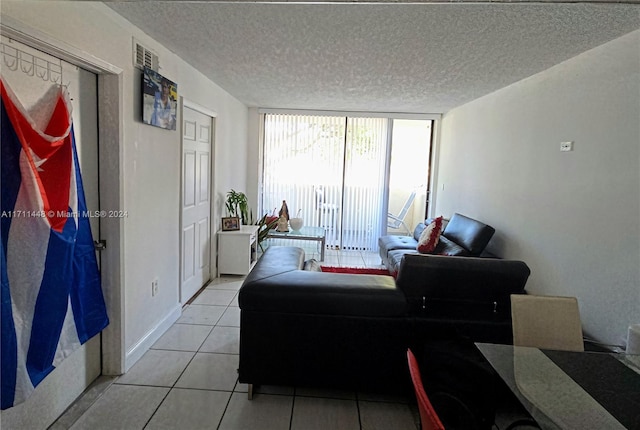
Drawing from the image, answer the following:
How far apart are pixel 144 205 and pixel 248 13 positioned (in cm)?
145

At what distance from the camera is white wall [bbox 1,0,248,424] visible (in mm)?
1865

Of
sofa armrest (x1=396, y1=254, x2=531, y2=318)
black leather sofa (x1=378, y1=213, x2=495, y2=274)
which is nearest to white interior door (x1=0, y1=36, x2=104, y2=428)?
sofa armrest (x1=396, y1=254, x2=531, y2=318)

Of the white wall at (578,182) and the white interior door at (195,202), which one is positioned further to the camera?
the white interior door at (195,202)

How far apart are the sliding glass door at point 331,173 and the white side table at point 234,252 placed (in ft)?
5.96

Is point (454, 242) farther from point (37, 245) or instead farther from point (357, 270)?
point (37, 245)

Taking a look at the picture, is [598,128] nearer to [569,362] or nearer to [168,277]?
[569,362]

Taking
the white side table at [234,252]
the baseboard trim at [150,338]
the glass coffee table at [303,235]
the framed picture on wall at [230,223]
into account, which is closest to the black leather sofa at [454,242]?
the glass coffee table at [303,235]

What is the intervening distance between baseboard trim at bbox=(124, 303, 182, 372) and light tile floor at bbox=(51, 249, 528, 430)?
0.14 ft

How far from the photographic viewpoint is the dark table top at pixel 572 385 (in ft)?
4.32

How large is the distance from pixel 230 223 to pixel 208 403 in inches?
106

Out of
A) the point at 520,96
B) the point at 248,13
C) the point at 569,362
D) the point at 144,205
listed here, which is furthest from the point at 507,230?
the point at 144,205

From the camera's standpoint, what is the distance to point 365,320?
7.00 feet

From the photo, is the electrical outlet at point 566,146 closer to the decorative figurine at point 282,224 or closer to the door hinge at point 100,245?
the door hinge at point 100,245

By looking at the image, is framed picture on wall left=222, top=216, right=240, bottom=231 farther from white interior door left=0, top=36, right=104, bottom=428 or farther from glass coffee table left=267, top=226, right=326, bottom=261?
white interior door left=0, top=36, right=104, bottom=428
